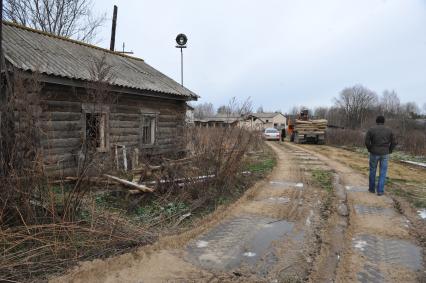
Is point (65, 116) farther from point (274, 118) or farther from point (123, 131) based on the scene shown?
point (274, 118)

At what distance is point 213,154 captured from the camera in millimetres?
8664

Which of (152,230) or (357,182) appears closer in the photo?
(152,230)

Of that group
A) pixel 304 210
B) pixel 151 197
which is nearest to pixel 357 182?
pixel 304 210

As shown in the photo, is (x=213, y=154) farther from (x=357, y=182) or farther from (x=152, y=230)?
(x=357, y=182)

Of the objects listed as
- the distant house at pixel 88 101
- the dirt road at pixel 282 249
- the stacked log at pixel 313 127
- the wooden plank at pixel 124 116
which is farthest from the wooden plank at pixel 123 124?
the stacked log at pixel 313 127

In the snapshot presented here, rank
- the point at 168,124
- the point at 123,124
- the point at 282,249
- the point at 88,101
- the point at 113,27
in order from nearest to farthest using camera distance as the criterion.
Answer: the point at 282,249
the point at 88,101
the point at 123,124
the point at 168,124
the point at 113,27

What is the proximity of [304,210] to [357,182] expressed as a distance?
415 centimetres

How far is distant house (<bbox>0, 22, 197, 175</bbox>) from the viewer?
922 centimetres

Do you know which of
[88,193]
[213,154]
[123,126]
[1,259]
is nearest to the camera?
[1,259]

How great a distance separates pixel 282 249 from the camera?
16.2 ft

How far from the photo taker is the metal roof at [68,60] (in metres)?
9.23

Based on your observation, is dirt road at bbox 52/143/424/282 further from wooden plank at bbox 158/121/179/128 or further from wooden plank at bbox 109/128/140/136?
wooden plank at bbox 158/121/179/128

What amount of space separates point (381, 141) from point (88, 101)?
6793 mm

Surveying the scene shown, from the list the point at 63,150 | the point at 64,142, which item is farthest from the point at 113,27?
the point at 63,150
